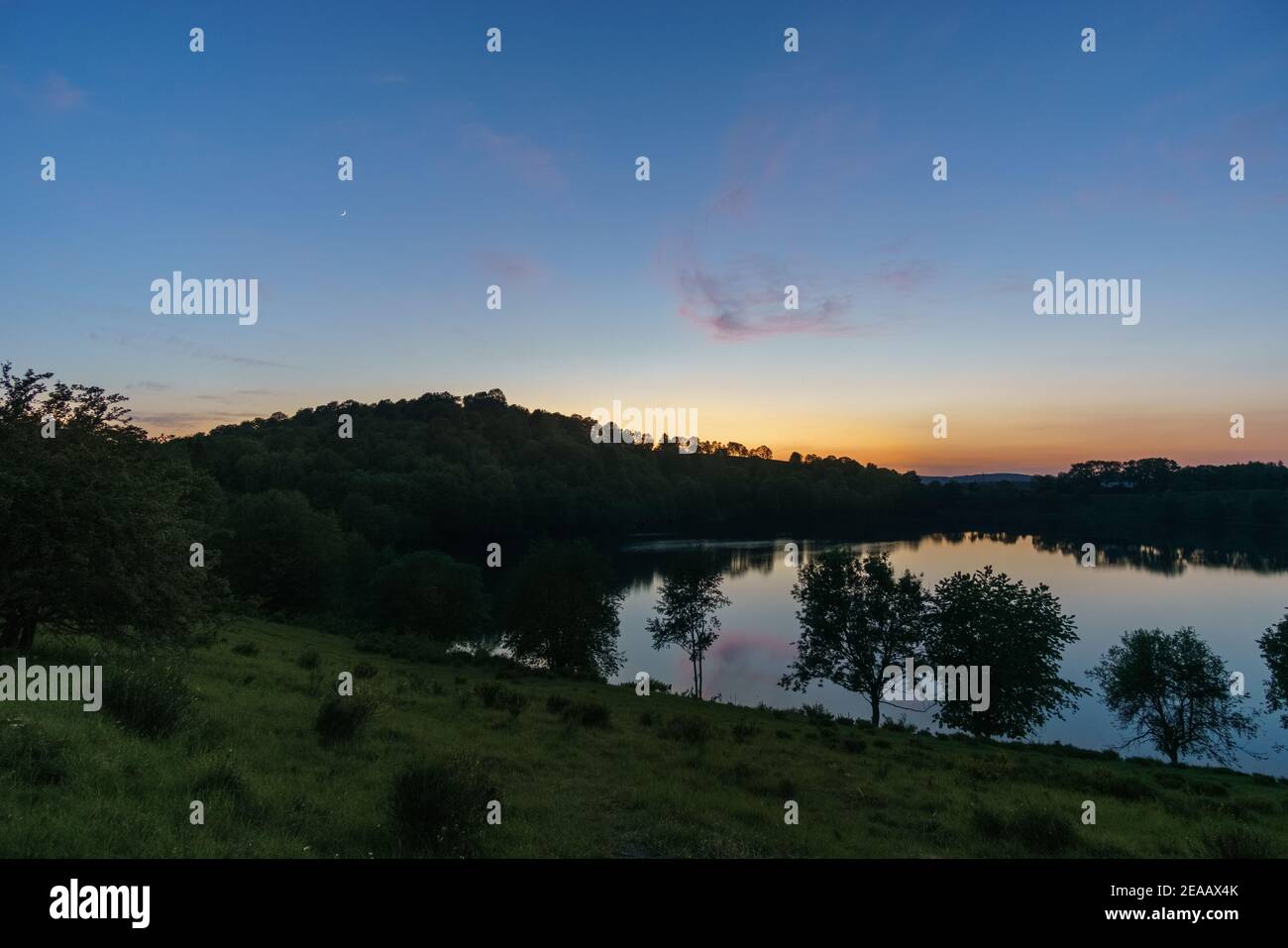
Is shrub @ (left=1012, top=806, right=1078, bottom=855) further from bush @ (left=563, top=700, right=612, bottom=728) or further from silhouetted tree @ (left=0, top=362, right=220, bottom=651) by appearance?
silhouetted tree @ (left=0, top=362, right=220, bottom=651)

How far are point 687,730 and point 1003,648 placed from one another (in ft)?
103

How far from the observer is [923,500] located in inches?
7411

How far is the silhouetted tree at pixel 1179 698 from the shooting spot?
3866cm

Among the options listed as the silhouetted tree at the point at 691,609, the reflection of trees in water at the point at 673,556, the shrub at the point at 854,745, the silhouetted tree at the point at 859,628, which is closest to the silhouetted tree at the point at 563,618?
the silhouetted tree at the point at 691,609

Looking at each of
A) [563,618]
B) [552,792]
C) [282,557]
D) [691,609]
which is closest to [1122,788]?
[552,792]

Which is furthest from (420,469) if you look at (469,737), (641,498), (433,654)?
(469,737)

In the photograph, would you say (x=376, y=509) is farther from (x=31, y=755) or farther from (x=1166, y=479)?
(x=1166, y=479)

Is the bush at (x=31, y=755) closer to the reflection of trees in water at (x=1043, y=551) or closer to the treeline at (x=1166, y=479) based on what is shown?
the reflection of trees in water at (x=1043, y=551)

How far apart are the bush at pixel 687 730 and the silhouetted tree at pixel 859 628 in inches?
1104

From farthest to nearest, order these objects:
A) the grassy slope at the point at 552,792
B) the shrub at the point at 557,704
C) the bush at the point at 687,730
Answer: the shrub at the point at 557,704 → the bush at the point at 687,730 → the grassy slope at the point at 552,792

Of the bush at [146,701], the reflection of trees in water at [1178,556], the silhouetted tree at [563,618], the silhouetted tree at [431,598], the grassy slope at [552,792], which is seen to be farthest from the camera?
the reflection of trees in water at [1178,556]

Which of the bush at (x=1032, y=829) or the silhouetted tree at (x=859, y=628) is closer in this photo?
the bush at (x=1032, y=829)

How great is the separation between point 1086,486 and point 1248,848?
725 feet
